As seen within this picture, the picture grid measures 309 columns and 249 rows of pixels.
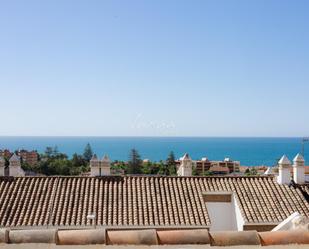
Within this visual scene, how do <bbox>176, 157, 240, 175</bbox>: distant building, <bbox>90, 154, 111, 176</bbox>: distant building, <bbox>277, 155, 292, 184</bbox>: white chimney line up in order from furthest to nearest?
<bbox>176, 157, 240, 175</bbox>: distant building, <bbox>90, 154, 111, 176</bbox>: distant building, <bbox>277, 155, 292, 184</bbox>: white chimney

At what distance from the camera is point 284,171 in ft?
48.2

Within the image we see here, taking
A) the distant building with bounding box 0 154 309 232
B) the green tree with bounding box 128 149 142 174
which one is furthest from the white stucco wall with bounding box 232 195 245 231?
the green tree with bounding box 128 149 142 174

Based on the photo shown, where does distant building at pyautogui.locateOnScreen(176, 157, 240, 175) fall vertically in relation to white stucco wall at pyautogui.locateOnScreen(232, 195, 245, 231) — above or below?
below

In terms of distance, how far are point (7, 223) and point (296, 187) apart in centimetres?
933

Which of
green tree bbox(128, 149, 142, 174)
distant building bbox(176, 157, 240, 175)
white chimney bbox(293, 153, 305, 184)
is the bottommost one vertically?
distant building bbox(176, 157, 240, 175)

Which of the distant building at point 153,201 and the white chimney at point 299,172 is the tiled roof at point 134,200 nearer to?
the distant building at point 153,201

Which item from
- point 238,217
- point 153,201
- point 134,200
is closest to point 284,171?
point 238,217

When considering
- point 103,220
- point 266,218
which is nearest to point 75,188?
point 103,220

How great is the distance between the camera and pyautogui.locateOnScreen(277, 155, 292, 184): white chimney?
48.0 feet

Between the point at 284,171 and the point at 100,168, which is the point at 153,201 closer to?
the point at 100,168

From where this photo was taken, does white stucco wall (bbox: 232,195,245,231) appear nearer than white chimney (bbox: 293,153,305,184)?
Yes

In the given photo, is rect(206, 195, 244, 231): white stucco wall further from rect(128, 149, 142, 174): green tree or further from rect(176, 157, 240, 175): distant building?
rect(176, 157, 240, 175): distant building

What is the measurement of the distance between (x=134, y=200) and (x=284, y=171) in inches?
208

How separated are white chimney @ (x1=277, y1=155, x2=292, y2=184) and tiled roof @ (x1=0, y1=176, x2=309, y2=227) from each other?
0.25 metres
